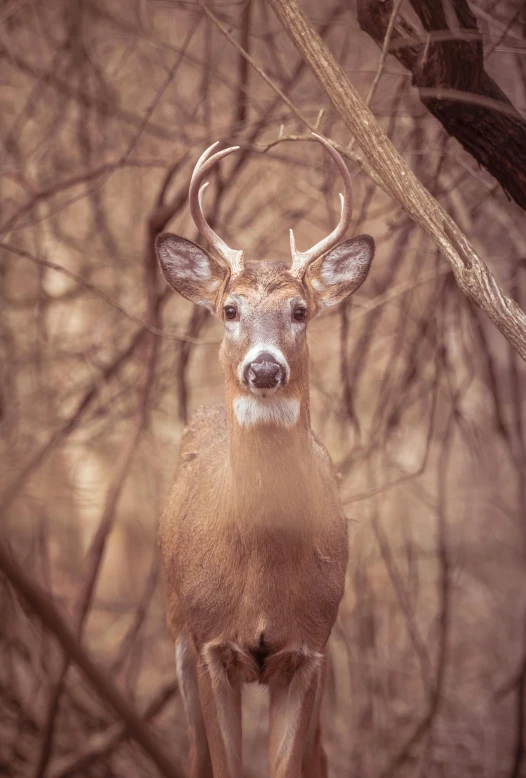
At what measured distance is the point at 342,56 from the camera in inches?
271

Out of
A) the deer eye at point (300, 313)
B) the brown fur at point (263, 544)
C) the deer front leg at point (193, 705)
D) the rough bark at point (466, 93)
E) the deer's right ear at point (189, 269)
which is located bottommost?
the deer front leg at point (193, 705)

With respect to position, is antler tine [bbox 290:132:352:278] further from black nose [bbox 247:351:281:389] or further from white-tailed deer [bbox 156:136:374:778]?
black nose [bbox 247:351:281:389]

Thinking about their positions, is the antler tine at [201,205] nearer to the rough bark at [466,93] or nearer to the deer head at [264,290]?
the deer head at [264,290]

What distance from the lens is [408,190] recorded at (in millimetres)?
3938

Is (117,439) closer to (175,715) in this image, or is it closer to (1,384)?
(1,384)

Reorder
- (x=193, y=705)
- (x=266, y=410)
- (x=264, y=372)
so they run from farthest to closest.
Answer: (x=193, y=705)
(x=266, y=410)
(x=264, y=372)

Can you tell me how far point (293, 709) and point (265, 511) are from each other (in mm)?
951

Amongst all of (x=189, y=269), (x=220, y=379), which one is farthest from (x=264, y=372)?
(x=220, y=379)

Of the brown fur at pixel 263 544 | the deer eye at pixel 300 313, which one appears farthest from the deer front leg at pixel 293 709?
the deer eye at pixel 300 313

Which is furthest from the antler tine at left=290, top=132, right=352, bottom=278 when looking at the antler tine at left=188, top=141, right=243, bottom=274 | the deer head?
the antler tine at left=188, top=141, right=243, bottom=274

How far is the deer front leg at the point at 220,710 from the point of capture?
14.8 ft

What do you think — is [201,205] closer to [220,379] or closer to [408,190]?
[408,190]

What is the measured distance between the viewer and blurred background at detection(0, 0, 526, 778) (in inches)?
272

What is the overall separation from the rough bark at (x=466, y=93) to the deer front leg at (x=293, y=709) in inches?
86.9
